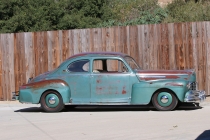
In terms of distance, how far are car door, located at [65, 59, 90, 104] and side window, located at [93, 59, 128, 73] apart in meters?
0.24

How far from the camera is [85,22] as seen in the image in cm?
2330

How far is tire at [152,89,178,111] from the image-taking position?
12.9 metres

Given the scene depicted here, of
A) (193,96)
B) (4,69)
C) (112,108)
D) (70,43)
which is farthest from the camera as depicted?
(4,69)

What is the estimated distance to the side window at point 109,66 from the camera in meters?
13.4

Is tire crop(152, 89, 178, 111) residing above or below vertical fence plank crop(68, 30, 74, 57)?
below

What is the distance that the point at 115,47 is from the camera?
52.7 ft

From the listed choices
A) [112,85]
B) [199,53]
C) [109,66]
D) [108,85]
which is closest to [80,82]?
[108,85]

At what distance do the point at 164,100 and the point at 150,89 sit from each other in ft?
1.47

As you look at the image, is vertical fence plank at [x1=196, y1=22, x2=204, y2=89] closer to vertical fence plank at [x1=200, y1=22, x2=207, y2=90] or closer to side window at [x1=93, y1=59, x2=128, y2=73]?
vertical fence plank at [x1=200, y1=22, x2=207, y2=90]

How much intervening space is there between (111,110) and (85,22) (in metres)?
9.94

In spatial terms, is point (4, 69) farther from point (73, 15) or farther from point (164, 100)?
point (73, 15)
